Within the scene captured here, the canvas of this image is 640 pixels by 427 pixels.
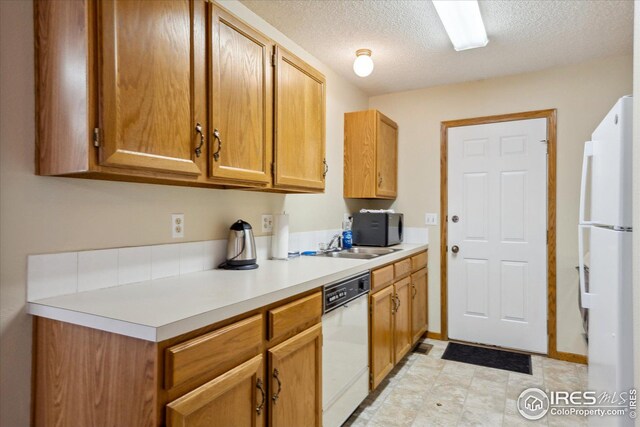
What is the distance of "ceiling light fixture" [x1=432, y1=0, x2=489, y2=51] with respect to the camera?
204 centimetres

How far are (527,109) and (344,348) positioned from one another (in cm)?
257

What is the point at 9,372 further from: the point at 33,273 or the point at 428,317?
the point at 428,317

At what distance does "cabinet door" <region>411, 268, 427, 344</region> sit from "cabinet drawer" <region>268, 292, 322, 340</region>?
5.09 feet

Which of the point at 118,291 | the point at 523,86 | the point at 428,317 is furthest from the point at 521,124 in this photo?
the point at 118,291

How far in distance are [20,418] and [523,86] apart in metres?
3.79

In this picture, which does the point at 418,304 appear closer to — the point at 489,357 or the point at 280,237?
the point at 489,357

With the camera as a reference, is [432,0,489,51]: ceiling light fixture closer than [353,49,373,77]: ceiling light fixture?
Yes

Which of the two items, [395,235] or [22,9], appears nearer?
[22,9]

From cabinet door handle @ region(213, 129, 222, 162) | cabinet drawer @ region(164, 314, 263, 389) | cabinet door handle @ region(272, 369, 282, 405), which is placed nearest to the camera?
cabinet drawer @ region(164, 314, 263, 389)

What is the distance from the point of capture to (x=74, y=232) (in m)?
1.36

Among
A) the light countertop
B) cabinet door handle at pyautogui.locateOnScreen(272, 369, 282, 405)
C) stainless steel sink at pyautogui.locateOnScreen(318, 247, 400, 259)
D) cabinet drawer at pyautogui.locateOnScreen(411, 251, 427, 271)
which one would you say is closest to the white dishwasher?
the light countertop

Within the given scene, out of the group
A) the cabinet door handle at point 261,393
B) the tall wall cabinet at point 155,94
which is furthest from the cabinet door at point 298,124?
the cabinet door handle at point 261,393

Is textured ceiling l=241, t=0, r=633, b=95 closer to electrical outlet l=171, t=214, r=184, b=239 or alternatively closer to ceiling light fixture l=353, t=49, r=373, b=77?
ceiling light fixture l=353, t=49, r=373, b=77

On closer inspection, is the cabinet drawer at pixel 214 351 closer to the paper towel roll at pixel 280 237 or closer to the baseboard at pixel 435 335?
the paper towel roll at pixel 280 237
